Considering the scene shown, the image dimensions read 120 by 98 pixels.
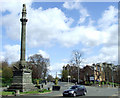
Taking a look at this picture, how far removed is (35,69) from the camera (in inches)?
2822

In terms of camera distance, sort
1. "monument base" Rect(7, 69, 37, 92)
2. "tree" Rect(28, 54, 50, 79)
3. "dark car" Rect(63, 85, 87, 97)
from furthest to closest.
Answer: "tree" Rect(28, 54, 50, 79), "monument base" Rect(7, 69, 37, 92), "dark car" Rect(63, 85, 87, 97)

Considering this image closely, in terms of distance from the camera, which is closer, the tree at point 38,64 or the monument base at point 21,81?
the monument base at point 21,81

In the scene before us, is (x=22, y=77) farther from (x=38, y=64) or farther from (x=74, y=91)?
(x=38, y=64)

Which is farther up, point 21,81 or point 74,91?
point 21,81

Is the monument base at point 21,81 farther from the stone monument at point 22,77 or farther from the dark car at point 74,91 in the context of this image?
the dark car at point 74,91

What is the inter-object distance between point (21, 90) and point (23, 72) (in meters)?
2.49

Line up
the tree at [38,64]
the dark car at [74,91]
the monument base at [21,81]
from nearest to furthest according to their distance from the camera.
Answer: the dark car at [74,91]
the monument base at [21,81]
the tree at [38,64]

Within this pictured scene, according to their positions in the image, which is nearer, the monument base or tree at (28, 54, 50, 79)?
the monument base

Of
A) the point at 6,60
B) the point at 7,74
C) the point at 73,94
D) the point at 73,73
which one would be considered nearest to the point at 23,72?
the point at 73,94

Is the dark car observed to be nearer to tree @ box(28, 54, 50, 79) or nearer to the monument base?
the monument base

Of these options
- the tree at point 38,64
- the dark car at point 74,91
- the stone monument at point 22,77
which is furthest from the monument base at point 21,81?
the tree at point 38,64

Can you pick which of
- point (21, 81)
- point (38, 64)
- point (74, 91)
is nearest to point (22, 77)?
point (21, 81)

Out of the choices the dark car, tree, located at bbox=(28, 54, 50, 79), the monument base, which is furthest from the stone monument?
tree, located at bbox=(28, 54, 50, 79)

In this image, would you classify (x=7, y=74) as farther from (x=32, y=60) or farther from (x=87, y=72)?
(x=87, y=72)
